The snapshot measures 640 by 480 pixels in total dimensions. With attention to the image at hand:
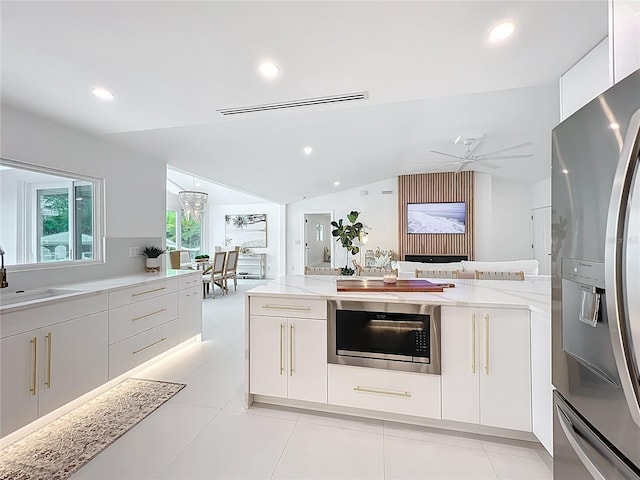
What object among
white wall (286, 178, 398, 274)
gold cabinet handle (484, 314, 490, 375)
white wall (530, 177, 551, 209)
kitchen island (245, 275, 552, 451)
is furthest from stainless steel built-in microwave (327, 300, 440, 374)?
white wall (286, 178, 398, 274)

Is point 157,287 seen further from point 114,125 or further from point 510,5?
point 510,5

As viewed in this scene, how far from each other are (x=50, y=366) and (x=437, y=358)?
2512 millimetres

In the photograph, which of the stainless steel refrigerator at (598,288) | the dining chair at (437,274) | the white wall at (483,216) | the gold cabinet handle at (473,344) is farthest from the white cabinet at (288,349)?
the white wall at (483,216)

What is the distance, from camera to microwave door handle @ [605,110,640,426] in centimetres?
78

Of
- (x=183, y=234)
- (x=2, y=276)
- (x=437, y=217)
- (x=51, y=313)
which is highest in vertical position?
(x=437, y=217)

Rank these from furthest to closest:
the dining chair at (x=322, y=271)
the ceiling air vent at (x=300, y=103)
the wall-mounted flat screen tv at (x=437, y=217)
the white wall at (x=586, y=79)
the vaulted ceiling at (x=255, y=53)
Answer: the wall-mounted flat screen tv at (x=437, y=217), the dining chair at (x=322, y=271), the ceiling air vent at (x=300, y=103), the white wall at (x=586, y=79), the vaulted ceiling at (x=255, y=53)

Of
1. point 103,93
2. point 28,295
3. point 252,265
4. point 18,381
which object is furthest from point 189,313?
point 252,265

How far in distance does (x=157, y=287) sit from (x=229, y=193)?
20.5 ft

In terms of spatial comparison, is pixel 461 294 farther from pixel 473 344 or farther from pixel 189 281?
pixel 189 281

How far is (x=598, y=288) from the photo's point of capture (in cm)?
92

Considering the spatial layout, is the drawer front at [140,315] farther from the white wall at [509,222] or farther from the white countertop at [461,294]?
the white wall at [509,222]

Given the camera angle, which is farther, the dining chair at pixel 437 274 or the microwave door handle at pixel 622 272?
the dining chair at pixel 437 274

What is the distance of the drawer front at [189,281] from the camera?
3.30 m

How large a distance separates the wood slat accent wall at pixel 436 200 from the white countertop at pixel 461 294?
17.1ft
